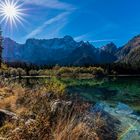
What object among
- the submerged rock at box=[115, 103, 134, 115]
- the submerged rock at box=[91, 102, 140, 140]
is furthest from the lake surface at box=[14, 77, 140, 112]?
the submerged rock at box=[91, 102, 140, 140]

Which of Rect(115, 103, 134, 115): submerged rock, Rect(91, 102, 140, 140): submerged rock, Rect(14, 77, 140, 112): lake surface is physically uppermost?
Rect(91, 102, 140, 140): submerged rock

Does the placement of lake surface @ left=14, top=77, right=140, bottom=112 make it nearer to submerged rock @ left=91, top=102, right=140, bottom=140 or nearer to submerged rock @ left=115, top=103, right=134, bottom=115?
submerged rock @ left=115, top=103, right=134, bottom=115

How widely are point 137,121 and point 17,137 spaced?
55.3 ft

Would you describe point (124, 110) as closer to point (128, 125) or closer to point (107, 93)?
point (128, 125)

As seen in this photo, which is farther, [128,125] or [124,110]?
[124,110]

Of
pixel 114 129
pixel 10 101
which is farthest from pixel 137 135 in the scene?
pixel 10 101

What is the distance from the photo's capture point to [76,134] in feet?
33.4

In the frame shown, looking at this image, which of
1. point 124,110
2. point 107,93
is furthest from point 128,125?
point 107,93

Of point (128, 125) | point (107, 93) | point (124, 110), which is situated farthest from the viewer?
point (107, 93)

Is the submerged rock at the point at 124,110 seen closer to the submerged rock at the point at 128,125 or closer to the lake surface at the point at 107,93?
the submerged rock at the point at 128,125

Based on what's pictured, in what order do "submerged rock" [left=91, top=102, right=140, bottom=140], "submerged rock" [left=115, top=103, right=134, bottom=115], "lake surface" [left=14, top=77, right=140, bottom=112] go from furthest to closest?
"lake surface" [left=14, top=77, right=140, bottom=112], "submerged rock" [left=115, top=103, right=134, bottom=115], "submerged rock" [left=91, top=102, right=140, bottom=140]

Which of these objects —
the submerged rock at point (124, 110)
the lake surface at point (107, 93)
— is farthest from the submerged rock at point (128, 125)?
the lake surface at point (107, 93)

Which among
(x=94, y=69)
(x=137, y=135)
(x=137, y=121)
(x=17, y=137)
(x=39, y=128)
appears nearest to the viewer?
(x=17, y=137)

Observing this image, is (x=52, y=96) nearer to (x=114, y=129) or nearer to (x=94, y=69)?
(x=114, y=129)
